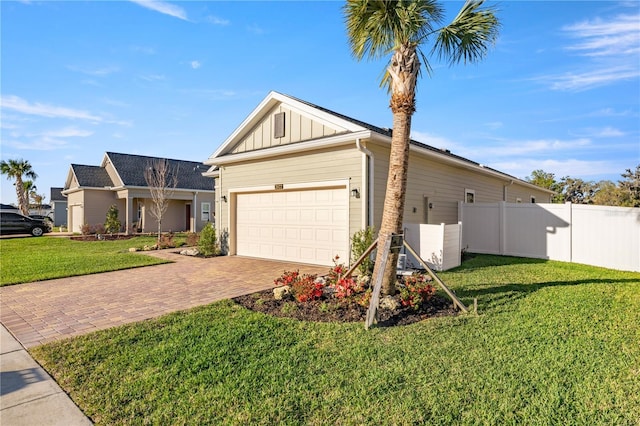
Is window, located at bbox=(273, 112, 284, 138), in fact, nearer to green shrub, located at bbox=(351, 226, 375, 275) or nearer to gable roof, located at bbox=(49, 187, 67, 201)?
green shrub, located at bbox=(351, 226, 375, 275)

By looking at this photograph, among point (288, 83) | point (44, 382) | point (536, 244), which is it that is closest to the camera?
point (44, 382)

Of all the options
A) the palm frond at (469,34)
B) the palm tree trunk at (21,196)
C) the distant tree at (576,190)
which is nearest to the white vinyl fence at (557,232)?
the palm frond at (469,34)

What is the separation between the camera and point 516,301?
5.86 m

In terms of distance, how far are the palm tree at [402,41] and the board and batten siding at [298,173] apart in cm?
317

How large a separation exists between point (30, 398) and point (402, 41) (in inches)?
273

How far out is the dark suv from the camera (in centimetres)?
2041

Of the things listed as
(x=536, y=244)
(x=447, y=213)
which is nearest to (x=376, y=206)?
(x=447, y=213)

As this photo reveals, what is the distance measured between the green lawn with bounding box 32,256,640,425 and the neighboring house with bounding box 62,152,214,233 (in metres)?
20.2

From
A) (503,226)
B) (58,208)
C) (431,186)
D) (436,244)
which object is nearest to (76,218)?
(58,208)

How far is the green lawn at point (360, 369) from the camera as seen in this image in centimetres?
269

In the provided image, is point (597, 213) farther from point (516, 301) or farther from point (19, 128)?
point (19, 128)

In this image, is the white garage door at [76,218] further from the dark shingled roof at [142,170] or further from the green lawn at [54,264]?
the green lawn at [54,264]

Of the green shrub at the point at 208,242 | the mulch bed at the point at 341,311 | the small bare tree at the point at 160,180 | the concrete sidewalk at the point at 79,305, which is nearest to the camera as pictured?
the concrete sidewalk at the point at 79,305

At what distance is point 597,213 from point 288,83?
1133cm
